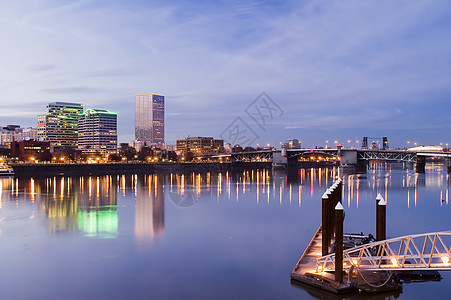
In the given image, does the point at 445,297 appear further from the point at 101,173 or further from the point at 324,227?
the point at 101,173

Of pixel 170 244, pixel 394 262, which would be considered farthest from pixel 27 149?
pixel 394 262

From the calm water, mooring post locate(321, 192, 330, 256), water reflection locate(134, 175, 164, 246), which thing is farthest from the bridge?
mooring post locate(321, 192, 330, 256)

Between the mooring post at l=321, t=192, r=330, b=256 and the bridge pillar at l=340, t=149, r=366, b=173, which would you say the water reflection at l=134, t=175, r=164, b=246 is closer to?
the mooring post at l=321, t=192, r=330, b=256

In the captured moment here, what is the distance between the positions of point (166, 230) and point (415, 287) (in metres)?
17.7

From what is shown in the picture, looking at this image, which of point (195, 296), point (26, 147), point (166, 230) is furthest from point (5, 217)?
point (26, 147)

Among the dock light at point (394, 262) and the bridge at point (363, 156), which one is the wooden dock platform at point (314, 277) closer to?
the dock light at point (394, 262)

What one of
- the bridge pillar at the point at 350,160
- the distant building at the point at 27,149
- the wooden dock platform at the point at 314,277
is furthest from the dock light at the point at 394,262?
the distant building at the point at 27,149

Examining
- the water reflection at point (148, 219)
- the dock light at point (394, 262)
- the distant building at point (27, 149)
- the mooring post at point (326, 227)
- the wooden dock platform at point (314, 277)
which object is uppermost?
the distant building at point (27, 149)

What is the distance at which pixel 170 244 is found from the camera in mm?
24969

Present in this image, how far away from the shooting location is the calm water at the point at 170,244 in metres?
17.1

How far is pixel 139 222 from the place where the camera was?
32.4m

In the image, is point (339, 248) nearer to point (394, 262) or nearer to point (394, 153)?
point (394, 262)

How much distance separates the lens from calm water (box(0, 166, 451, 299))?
56.0 feet

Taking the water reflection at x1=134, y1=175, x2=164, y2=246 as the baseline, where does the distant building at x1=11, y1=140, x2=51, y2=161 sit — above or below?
above
